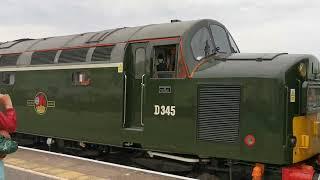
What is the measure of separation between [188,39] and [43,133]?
4.76 meters

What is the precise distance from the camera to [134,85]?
908 cm

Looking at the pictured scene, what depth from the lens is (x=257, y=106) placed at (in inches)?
284

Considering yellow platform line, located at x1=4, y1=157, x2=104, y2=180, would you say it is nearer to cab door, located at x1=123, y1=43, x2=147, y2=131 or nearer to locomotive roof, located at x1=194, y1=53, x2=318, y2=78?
cab door, located at x1=123, y1=43, x2=147, y2=131

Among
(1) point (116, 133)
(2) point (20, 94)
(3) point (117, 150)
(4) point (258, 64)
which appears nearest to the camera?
(4) point (258, 64)

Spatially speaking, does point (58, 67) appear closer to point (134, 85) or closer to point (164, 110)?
point (134, 85)

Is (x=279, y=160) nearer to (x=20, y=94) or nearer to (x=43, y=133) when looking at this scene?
(x=43, y=133)

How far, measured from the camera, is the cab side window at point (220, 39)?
9.09 metres

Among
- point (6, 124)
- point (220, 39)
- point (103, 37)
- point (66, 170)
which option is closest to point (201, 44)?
point (220, 39)

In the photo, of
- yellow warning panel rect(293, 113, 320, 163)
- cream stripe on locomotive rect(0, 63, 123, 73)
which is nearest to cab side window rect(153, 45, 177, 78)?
cream stripe on locomotive rect(0, 63, 123, 73)

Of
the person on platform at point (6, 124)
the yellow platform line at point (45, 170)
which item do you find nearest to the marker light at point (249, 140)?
the yellow platform line at point (45, 170)

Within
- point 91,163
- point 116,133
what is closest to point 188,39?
point 116,133

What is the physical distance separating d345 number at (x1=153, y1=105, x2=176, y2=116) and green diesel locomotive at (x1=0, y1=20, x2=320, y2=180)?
18 mm

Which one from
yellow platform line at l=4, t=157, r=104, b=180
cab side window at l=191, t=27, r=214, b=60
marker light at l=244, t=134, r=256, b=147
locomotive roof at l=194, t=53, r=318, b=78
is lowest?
yellow platform line at l=4, t=157, r=104, b=180

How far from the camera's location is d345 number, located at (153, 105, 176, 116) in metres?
8.26
